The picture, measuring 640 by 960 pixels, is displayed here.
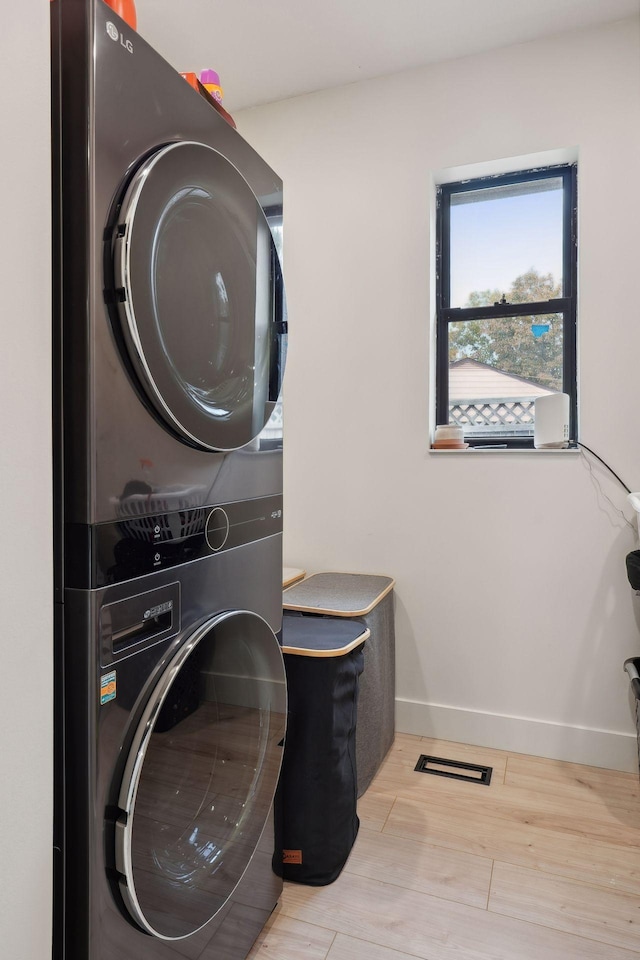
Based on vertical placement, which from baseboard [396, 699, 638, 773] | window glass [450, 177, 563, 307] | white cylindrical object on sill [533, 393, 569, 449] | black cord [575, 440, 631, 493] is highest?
window glass [450, 177, 563, 307]

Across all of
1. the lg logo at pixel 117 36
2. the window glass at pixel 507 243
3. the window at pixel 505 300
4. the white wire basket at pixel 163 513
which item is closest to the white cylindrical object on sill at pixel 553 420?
the window at pixel 505 300

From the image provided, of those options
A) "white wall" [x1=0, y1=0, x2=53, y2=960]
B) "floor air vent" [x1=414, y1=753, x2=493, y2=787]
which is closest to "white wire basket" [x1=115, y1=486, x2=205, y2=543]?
"white wall" [x1=0, y1=0, x2=53, y2=960]

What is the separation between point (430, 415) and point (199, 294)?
1.49m

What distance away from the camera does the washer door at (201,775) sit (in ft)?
2.83

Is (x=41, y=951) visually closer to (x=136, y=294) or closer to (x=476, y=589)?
(x=136, y=294)

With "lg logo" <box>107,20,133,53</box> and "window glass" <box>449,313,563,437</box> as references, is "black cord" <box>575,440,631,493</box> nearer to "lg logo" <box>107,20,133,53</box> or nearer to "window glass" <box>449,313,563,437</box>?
"window glass" <box>449,313,563,437</box>

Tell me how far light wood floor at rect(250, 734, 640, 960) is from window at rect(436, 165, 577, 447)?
129cm

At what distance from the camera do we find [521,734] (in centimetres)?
218

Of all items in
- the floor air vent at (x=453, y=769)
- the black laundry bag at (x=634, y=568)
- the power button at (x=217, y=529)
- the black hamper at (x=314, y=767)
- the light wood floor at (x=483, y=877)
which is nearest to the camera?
the power button at (x=217, y=529)

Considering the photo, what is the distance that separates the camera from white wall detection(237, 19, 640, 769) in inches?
81.1

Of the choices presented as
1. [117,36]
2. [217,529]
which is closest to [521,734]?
[217,529]

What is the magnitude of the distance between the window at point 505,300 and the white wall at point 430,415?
0.62 ft

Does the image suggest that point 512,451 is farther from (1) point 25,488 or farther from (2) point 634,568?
(1) point 25,488

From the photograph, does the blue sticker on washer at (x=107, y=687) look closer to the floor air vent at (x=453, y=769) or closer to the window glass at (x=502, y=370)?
the floor air vent at (x=453, y=769)
